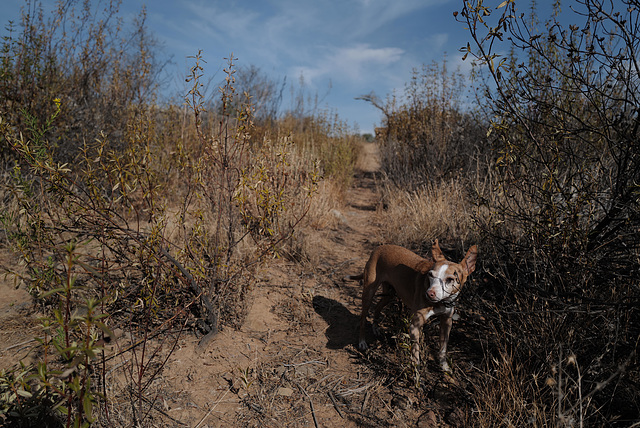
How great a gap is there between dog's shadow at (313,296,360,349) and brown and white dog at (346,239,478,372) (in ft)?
0.69

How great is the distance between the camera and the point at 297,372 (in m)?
2.80

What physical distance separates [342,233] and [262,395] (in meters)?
3.76

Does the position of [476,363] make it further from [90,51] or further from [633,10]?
[90,51]

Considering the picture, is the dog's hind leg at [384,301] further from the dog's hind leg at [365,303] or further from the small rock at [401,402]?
the small rock at [401,402]

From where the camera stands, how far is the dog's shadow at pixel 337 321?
3258mm

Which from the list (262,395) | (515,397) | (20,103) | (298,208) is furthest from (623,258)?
(20,103)

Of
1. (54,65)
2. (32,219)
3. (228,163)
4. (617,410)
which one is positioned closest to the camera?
(617,410)

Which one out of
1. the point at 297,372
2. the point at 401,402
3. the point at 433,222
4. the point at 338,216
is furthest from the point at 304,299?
the point at 338,216

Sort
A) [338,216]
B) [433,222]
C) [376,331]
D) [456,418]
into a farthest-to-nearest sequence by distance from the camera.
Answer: [338,216] → [433,222] → [376,331] → [456,418]

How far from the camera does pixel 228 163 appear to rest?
292cm

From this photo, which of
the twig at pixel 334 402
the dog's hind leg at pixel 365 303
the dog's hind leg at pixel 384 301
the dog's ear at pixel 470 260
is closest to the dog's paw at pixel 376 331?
the dog's hind leg at pixel 384 301

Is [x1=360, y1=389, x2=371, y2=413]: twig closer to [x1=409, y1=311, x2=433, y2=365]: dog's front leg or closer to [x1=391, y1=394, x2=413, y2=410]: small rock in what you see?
[x1=391, y1=394, x2=413, y2=410]: small rock

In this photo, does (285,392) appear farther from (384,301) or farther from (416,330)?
(384,301)

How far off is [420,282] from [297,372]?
1.13m
